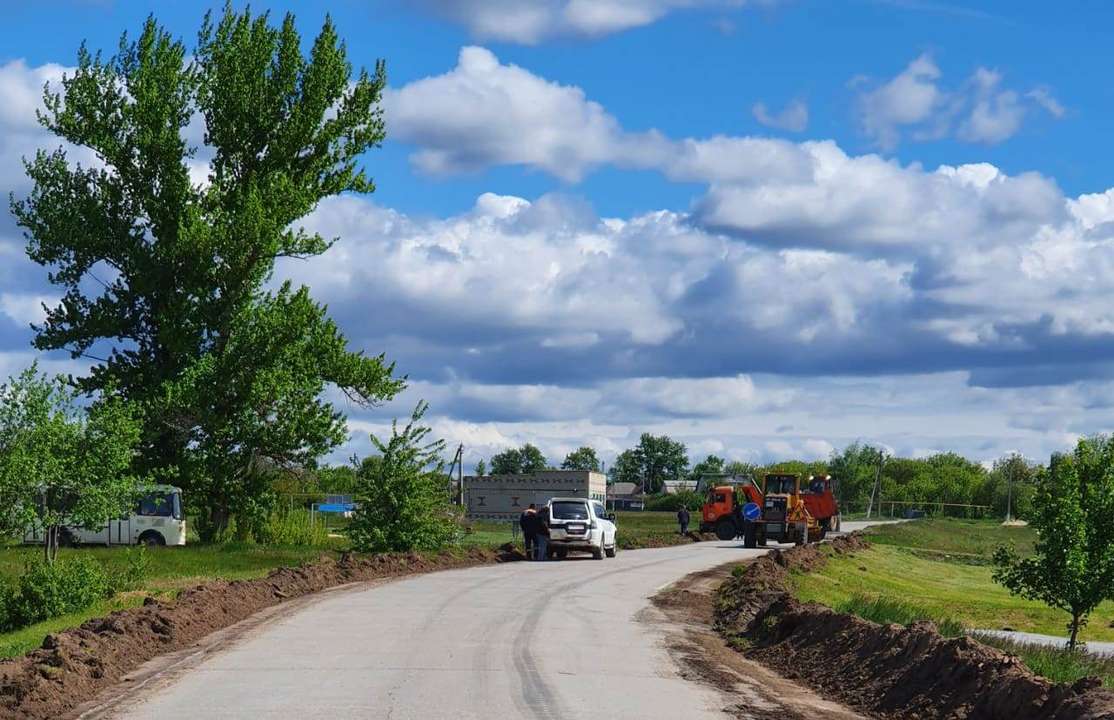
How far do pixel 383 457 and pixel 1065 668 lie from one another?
25.0 meters

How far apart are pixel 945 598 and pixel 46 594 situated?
92.8 ft

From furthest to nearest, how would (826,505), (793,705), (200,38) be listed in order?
(826,505) → (200,38) → (793,705)

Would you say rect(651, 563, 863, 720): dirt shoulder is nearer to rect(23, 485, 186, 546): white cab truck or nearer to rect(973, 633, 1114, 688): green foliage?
rect(973, 633, 1114, 688): green foliage

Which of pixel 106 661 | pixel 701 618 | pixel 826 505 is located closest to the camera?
pixel 106 661

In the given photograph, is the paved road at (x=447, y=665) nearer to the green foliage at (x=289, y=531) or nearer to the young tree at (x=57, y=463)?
Result: the young tree at (x=57, y=463)

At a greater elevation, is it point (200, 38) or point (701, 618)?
point (200, 38)

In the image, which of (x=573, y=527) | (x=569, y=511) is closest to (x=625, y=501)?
(x=569, y=511)

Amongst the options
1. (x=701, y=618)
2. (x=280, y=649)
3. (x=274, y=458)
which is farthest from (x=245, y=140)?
(x=280, y=649)

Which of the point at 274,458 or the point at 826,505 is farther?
the point at 826,505

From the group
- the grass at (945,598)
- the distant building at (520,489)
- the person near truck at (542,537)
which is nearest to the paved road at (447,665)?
the grass at (945,598)

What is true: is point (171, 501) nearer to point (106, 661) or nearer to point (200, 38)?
point (200, 38)

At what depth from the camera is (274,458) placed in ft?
150

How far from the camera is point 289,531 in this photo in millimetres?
46719

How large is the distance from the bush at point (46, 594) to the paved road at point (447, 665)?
450 centimetres
